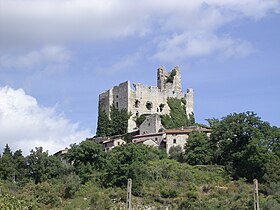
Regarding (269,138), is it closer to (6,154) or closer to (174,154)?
(174,154)

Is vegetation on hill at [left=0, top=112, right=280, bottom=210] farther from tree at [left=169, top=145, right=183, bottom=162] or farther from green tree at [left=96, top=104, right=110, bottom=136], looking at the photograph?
green tree at [left=96, top=104, right=110, bottom=136]

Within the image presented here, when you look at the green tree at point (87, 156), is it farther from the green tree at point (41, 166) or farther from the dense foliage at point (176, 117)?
the dense foliage at point (176, 117)

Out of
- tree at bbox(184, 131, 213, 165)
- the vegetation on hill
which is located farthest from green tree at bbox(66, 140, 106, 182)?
tree at bbox(184, 131, 213, 165)

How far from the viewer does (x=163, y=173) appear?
59.4 meters

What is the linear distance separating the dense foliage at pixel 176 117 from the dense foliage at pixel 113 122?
4.68 metres

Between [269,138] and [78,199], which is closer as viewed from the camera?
[78,199]

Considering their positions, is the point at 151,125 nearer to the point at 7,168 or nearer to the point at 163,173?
the point at 163,173

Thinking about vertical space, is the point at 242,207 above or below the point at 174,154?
below

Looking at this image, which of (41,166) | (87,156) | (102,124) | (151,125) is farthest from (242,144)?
(102,124)

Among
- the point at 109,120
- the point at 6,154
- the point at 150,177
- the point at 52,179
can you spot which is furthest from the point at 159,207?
the point at 109,120

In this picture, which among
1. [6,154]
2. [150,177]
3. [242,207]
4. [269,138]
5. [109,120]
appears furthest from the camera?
[109,120]

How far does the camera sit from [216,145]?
6588cm

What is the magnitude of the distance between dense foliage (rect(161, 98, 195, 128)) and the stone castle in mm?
644

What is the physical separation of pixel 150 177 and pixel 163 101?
26.6m
